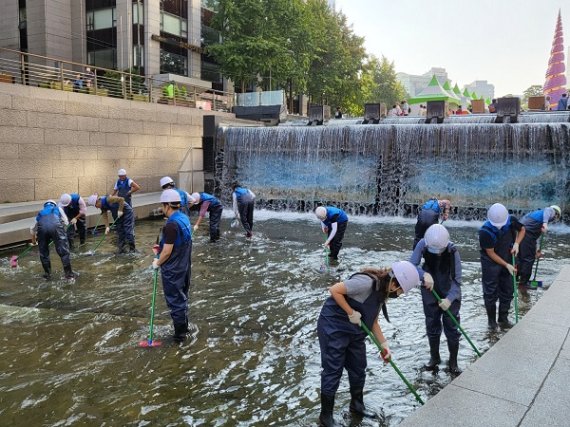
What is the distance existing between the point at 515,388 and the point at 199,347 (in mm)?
3558

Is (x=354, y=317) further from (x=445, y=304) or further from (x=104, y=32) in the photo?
(x=104, y=32)

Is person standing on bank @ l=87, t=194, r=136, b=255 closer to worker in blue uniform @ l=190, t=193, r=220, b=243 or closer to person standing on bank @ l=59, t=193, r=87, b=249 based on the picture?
person standing on bank @ l=59, t=193, r=87, b=249

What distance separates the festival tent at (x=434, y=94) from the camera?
28594 mm

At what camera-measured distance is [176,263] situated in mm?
6246

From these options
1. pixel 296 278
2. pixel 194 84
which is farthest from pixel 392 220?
pixel 194 84

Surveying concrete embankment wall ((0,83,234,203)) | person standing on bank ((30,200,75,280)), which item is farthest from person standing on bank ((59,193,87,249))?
concrete embankment wall ((0,83,234,203))

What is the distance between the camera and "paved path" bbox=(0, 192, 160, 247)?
12.0 metres

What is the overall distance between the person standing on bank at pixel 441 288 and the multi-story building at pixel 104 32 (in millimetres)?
30580

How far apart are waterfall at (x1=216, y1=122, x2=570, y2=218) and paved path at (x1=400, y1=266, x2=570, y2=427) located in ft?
38.4

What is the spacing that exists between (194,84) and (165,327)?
29660 mm

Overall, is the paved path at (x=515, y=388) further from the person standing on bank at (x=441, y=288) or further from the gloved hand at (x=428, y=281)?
the gloved hand at (x=428, y=281)

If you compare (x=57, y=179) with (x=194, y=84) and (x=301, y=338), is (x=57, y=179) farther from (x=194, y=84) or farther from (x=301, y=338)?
(x=194, y=84)

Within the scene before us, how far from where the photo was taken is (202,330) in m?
6.73

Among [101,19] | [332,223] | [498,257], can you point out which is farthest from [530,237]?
[101,19]
